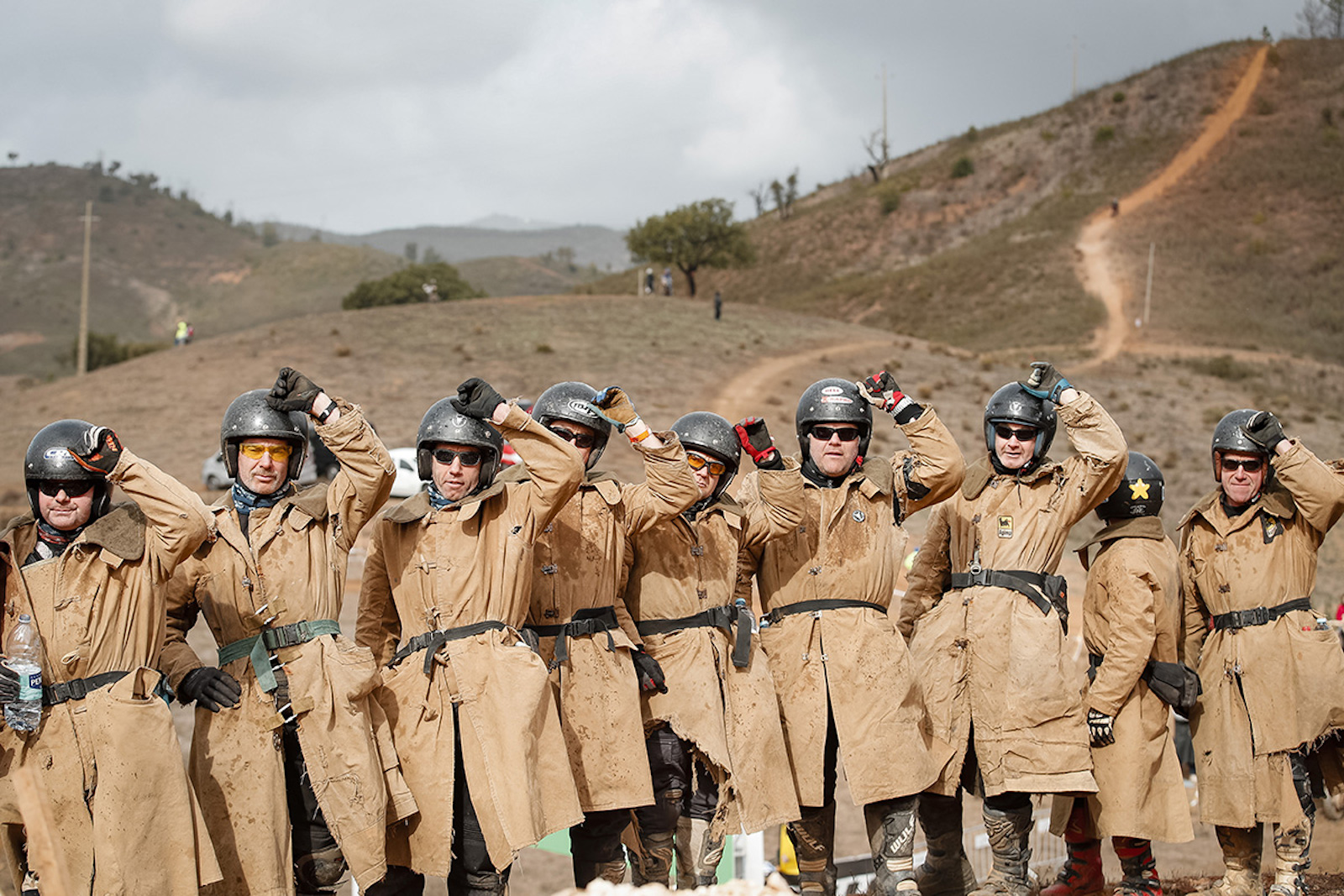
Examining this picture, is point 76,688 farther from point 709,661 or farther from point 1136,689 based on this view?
point 1136,689

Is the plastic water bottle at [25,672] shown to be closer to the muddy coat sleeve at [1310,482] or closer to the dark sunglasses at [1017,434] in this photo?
the dark sunglasses at [1017,434]

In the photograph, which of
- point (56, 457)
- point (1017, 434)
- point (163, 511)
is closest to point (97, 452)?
point (56, 457)

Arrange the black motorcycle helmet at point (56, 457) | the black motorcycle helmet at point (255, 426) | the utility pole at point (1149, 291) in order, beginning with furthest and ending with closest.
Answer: the utility pole at point (1149, 291), the black motorcycle helmet at point (255, 426), the black motorcycle helmet at point (56, 457)

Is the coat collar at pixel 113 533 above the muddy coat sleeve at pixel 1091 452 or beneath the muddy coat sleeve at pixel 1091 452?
beneath

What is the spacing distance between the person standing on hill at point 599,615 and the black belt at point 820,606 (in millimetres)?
765

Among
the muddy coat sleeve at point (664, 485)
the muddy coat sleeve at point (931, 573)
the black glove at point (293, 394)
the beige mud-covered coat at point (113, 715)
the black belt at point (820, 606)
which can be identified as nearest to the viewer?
the beige mud-covered coat at point (113, 715)

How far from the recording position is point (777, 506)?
5.61 m

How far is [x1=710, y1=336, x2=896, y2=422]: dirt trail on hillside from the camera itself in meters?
31.5

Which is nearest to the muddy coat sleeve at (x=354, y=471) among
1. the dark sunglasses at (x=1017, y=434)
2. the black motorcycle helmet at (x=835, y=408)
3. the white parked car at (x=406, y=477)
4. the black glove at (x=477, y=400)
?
the black glove at (x=477, y=400)

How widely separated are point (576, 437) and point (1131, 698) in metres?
3.26

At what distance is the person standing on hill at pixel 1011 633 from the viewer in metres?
5.66

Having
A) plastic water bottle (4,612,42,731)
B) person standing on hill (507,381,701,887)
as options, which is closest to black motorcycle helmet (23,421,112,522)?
plastic water bottle (4,612,42,731)

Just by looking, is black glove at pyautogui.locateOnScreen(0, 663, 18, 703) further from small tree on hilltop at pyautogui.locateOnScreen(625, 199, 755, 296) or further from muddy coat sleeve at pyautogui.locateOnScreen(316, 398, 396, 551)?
small tree on hilltop at pyautogui.locateOnScreen(625, 199, 755, 296)

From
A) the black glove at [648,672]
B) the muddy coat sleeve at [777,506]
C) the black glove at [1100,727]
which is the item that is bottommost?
the black glove at [1100,727]
